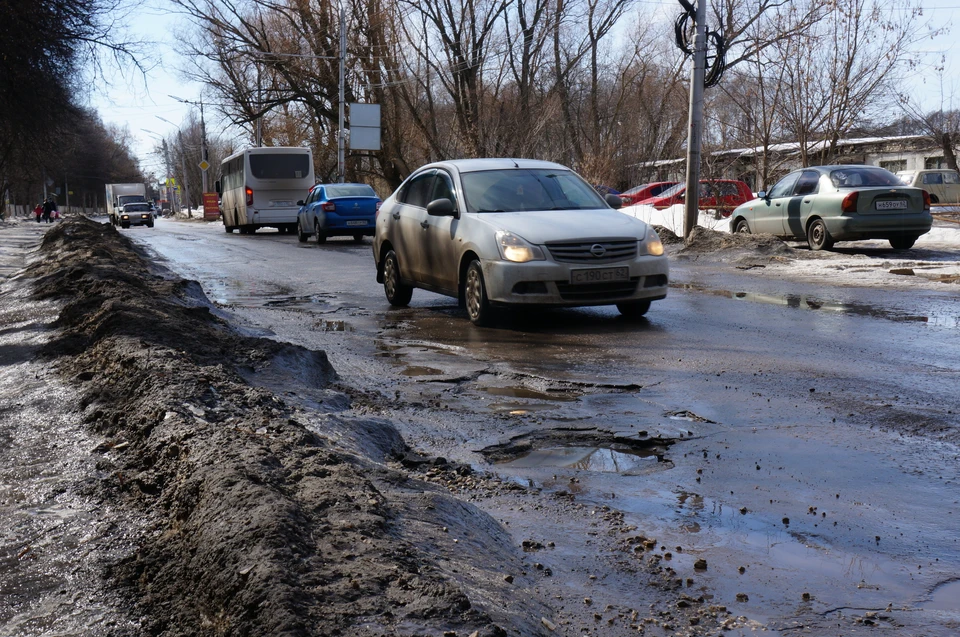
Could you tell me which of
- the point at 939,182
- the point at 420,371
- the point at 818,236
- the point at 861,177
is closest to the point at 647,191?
the point at 939,182

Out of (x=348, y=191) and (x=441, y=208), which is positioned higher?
→ (x=348, y=191)

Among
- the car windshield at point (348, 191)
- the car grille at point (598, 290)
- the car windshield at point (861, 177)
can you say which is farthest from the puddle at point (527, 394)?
the car windshield at point (348, 191)

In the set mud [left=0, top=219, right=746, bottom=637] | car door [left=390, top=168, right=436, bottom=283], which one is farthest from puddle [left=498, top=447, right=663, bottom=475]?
car door [left=390, top=168, right=436, bottom=283]

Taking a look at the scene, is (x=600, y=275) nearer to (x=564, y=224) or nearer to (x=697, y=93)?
(x=564, y=224)

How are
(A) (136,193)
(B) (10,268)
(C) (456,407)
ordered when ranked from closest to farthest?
(C) (456,407)
(B) (10,268)
(A) (136,193)

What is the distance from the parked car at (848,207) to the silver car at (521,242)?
7.43 m

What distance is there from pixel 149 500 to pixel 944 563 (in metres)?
2.64

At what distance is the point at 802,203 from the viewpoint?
17172mm

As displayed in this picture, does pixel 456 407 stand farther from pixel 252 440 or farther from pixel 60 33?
pixel 60 33

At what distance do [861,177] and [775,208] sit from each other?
185cm

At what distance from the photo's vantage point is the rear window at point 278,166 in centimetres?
3334

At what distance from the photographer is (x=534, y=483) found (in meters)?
4.05

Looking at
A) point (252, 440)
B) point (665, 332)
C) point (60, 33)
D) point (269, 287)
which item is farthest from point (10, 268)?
point (252, 440)

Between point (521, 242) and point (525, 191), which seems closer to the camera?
point (521, 242)
